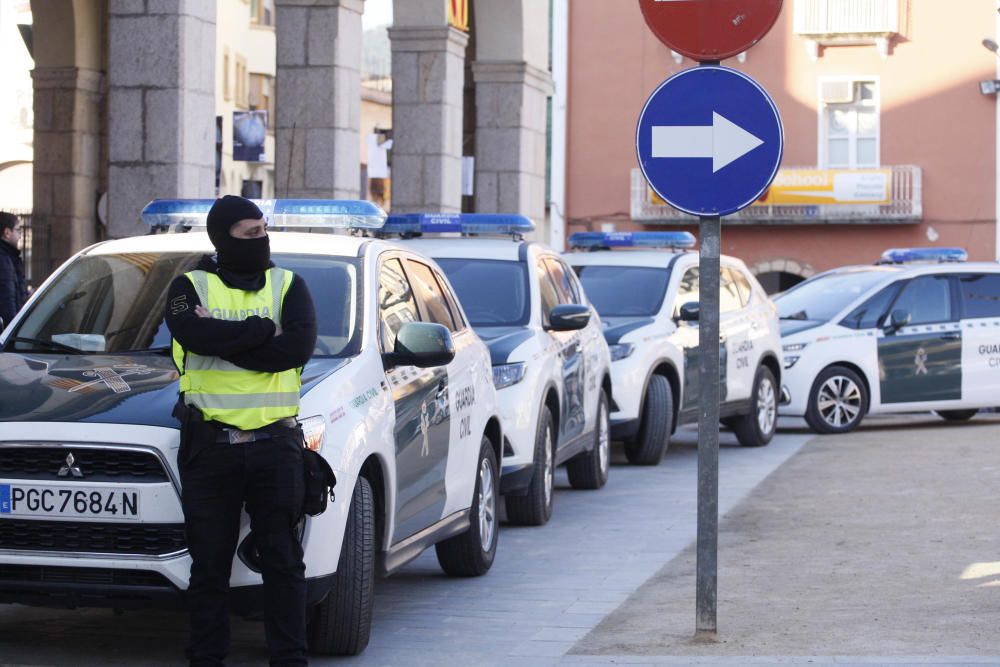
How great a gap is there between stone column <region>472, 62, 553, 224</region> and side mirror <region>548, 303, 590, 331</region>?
11762 millimetres

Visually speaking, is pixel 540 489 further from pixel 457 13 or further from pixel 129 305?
pixel 457 13

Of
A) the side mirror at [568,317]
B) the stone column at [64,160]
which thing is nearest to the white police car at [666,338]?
the side mirror at [568,317]

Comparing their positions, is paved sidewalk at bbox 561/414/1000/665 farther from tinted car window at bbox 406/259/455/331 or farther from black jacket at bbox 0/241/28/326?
black jacket at bbox 0/241/28/326

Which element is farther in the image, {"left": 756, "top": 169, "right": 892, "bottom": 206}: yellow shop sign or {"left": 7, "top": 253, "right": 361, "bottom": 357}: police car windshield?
{"left": 756, "top": 169, "right": 892, "bottom": 206}: yellow shop sign

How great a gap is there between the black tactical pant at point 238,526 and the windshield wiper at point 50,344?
5.30 ft

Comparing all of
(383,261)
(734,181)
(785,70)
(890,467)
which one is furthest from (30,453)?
(785,70)

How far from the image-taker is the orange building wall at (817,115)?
1640 inches

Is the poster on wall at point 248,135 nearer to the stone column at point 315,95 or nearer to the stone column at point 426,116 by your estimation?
the stone column at point 426,116

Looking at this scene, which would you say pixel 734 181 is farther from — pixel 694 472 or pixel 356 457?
pixel 694 472

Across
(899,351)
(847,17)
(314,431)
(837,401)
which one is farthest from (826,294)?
(847,17)

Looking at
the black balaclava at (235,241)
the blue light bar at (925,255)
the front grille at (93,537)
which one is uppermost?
the blue light bar at (925,255)

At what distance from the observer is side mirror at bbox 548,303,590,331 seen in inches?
450

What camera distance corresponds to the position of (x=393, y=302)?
8.10 m

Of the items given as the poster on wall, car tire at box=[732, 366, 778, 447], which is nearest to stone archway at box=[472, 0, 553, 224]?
the poster on wall
